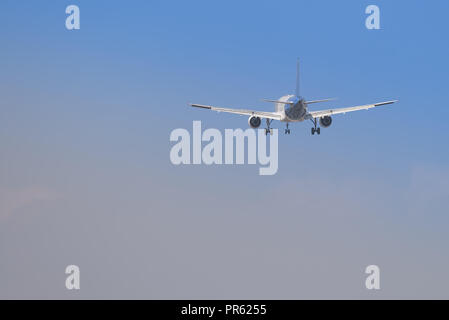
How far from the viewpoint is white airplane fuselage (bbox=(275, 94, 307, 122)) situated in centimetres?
16812

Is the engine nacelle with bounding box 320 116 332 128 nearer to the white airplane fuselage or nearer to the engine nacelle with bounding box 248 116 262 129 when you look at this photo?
the white airplane fuselage

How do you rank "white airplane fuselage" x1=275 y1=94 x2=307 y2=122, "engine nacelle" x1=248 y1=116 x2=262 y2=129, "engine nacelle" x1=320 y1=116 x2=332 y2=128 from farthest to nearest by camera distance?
"engine nacelle" x1=248 y1=116 x2=262 y2=129 < "engine nacelle" x1=320 y1=116 x2=332 y2=128 < "white airplane fuselage" x1=275 y1=94 x2=307 y2=122

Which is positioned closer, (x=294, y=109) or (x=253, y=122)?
(x=294, y=109)

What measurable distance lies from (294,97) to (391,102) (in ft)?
63.7

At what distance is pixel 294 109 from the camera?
169 m

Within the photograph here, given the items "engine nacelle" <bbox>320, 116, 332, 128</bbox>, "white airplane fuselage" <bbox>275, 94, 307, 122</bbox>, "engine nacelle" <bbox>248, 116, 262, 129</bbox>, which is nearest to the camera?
"white airplane fuselage" <bbox>275, 94, 307, 122</bbox>

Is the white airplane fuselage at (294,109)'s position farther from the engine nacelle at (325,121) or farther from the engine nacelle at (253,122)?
the engine nacelle at (253,122)

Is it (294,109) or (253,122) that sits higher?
(294,109)

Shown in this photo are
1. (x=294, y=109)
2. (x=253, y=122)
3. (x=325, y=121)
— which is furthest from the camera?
(x=253, y=122)

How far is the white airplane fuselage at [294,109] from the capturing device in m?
168

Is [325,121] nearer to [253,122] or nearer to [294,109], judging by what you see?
[294,109]

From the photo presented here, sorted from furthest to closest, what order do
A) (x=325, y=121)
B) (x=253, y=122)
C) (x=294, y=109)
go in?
(x=253, y=122)
(x=325, y=121)
(x=294, y=109)
